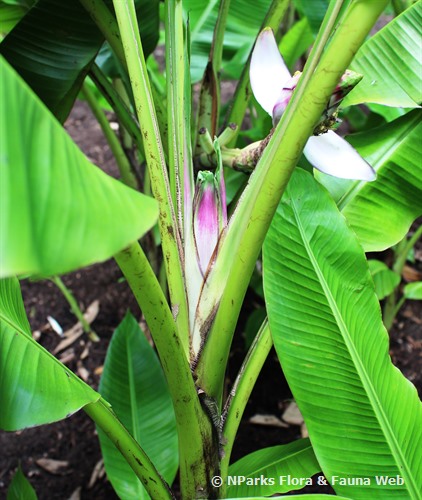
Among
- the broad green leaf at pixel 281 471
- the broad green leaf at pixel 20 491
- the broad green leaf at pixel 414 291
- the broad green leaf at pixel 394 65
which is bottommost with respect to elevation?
the broad green leaf at pixel 281 471

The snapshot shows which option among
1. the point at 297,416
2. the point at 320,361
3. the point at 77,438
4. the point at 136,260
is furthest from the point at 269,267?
the point at 77,438

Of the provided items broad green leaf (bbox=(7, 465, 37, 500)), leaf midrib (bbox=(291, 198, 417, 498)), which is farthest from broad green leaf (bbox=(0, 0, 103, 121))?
broad green leaf (bbox=(7, 465, 37, 500))

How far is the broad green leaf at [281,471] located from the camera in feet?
1.88

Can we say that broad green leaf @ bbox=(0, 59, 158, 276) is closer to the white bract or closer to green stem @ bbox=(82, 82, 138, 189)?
the white bract

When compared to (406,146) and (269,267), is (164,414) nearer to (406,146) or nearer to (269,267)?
(269,267)

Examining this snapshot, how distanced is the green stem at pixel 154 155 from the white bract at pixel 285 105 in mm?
131

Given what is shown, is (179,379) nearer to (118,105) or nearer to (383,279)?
(118,105)

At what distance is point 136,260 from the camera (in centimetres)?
37

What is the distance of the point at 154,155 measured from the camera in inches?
18.4

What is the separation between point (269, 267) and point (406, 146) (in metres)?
0.25

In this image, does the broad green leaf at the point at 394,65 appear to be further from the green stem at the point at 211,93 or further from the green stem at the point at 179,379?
the green stem at the point at 179,379

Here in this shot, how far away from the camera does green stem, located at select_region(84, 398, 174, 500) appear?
1.62 feet

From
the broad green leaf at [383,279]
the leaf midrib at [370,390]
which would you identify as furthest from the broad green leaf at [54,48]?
the broad green leaf at [383,279]

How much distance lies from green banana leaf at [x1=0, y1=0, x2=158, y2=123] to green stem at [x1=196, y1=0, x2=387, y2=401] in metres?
→ 0.33
